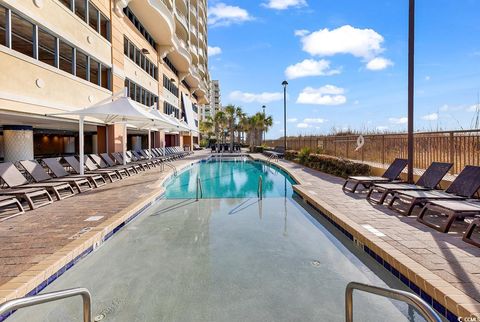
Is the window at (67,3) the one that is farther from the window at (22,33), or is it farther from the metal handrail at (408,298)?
the metal handrail at (408,298)

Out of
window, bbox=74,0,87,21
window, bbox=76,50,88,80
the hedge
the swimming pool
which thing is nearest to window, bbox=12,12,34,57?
window, bbox=76,50,88,80

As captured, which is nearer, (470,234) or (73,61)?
(470,234)

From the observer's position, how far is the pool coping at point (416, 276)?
111 inches

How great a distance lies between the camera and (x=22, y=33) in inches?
413

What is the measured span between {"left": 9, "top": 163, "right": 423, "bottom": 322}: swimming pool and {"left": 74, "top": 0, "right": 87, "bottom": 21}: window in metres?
11.9

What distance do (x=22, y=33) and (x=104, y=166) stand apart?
5.72 metres

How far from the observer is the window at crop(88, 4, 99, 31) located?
14.1 metres

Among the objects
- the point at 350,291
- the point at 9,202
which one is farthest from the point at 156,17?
the point at 350,291

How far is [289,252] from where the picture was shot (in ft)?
16.1

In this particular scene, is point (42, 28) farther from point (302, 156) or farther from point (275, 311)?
point (302, 156)

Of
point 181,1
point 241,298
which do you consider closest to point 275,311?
point 241,298

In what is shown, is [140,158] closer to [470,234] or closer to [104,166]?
[104,166]

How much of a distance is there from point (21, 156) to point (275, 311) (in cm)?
1286

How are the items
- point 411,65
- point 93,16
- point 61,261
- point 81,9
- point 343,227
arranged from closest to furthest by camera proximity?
point 61,261 < point 343,227 < point 411,65 < point 81,9 < point 93,16
